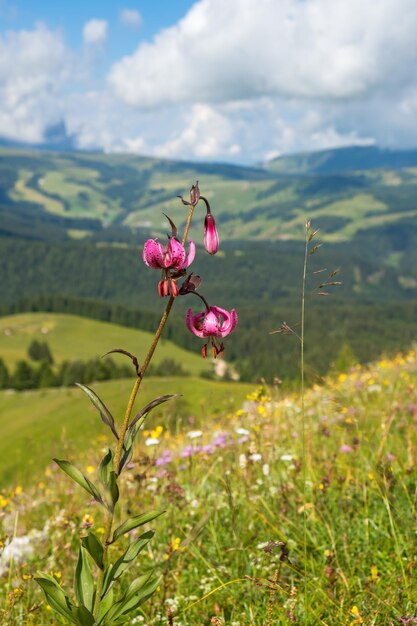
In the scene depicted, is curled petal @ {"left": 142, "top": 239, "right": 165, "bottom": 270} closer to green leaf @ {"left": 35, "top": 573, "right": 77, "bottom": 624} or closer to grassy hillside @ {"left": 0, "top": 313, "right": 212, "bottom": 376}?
green leaf @ {"left": 35, "top": 573, "right": 77, "bottom": 624}

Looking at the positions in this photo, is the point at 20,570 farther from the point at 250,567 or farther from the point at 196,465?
the point at 196,465

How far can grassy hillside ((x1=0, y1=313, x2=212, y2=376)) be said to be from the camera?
159m

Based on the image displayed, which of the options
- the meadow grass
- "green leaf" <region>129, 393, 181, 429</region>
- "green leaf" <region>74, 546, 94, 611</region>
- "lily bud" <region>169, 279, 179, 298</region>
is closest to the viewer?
"lily bud" <region>169, 279, 179, 298</region>

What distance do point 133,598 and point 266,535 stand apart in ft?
7.45

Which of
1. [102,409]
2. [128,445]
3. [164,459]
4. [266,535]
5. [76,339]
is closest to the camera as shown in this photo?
[102,409]

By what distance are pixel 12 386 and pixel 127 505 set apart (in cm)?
12022

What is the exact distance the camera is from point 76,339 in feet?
593

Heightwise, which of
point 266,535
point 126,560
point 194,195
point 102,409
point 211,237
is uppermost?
point 194,195

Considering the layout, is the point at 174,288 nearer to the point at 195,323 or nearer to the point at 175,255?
the point at 175,255

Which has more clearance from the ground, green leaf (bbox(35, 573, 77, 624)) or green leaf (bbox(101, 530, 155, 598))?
green leaf (bbox(101, 530, 155, 598))

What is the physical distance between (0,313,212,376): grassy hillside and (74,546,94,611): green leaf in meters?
144

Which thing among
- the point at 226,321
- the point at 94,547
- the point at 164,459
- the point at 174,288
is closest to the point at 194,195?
the point at 174,288

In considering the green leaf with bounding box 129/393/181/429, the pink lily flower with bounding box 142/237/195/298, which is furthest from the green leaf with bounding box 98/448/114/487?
the pink lily flower with bounding box 142/237/195/298

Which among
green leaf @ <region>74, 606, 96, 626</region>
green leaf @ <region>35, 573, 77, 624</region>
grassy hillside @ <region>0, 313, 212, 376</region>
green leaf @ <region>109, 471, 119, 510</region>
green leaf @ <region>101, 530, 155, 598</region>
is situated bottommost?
grassy hillside @ <region>0, 313, 212, 376</region>
